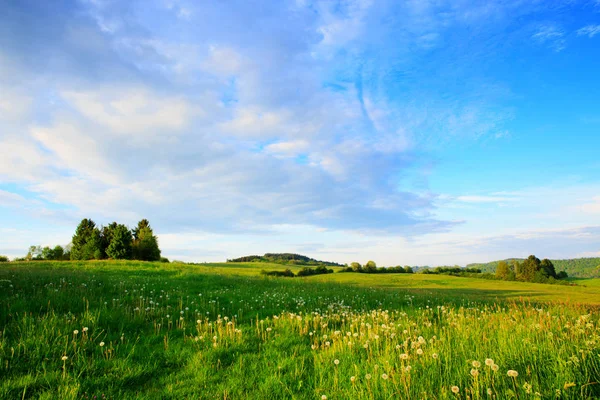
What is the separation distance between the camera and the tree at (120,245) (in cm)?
5962

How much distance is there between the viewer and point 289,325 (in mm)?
8609

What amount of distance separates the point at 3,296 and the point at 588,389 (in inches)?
576

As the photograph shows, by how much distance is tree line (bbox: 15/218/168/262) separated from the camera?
197 feet

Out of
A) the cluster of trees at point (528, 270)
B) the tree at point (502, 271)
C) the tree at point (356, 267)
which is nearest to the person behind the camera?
the tree at point (356, 267)

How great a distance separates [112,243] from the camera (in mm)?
59750

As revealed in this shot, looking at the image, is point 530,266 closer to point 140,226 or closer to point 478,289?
point 478,289

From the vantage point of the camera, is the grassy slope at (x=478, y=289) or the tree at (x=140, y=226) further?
the tree at (x=140, y=226)

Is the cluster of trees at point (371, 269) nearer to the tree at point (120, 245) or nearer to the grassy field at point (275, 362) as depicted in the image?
the tree at point (120, 245)

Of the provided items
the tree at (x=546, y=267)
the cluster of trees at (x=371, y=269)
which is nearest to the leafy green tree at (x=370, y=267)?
the cluster of trees at (x=371, y=269)

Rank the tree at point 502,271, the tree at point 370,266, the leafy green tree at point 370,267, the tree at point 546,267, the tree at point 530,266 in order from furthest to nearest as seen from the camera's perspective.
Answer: the tree at point 546,267 → the tree at point 530,266 → the tree at point 502,271 → the tree at point 370,266 → the leafy green tree at point 370,267

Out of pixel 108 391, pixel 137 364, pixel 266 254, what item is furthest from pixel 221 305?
pixel 266 254

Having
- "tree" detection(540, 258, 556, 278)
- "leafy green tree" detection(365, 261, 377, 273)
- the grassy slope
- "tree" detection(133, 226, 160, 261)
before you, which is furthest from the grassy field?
"tree" detection(540, 258, 556, 278)

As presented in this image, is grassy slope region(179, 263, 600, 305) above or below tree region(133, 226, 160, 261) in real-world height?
below

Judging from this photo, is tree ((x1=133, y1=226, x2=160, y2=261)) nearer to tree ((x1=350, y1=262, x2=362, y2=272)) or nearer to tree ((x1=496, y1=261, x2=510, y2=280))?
tree ((x1=350, y1=262, x2=362, y2=272))
